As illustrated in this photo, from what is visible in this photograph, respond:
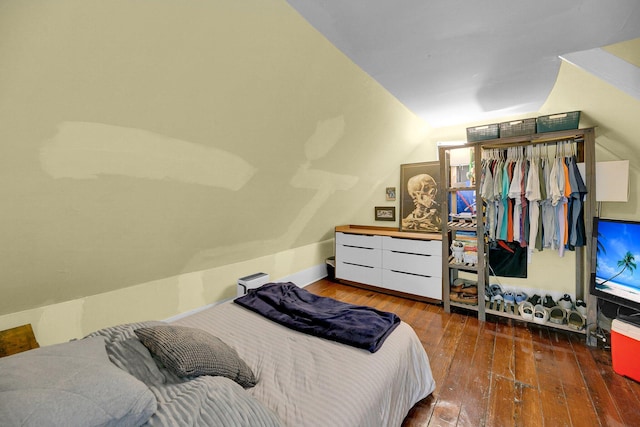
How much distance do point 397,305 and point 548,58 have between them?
2709 mm

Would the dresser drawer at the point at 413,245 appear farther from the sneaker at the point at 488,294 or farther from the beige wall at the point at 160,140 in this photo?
the beige wall at the point at 160,140

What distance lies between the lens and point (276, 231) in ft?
11.0

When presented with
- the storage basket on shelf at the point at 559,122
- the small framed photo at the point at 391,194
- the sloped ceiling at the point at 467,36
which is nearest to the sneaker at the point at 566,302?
the storage basket on shelf at the point at 559,122

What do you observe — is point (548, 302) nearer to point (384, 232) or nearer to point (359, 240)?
point (384, 232)

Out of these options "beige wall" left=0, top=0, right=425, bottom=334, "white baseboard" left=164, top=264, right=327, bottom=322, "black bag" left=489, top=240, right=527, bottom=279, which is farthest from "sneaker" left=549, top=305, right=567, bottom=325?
"white baseboard" left=164, top=264, right=327, bottom=322

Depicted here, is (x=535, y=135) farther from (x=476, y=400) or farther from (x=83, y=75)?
(x=83, y=75)

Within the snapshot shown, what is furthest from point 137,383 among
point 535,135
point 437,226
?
point 437,226

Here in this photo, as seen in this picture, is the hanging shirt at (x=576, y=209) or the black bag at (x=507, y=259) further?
the black bag at (x=507, y=259)

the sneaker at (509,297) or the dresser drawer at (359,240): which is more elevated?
the dresser drawer at (359,240)

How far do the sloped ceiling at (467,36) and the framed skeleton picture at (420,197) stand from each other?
151 cm

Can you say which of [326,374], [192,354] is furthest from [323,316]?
[192,354]

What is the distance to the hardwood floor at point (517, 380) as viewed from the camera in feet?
5.24

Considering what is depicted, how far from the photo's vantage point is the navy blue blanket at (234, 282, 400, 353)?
1564 millimetres

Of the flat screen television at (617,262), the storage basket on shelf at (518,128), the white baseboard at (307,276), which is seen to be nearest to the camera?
the flat screen television at (617,262)
